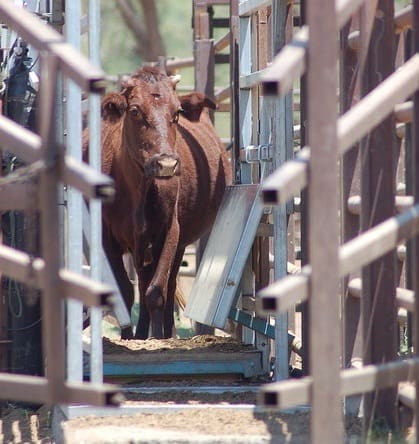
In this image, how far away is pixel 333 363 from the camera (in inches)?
133

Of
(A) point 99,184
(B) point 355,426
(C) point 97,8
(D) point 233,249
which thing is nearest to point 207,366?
(D) point 233,249

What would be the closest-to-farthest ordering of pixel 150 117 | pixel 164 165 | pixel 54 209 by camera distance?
pixel 54 209 → pixel 164 165 → pixel 150 117

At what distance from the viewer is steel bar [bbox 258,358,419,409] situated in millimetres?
3314

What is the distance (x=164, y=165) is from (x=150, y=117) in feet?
1.85

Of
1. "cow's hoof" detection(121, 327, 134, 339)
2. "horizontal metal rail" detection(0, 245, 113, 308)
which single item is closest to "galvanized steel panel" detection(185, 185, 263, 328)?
"cow's hoof" detection(121, 327, 134, 339)

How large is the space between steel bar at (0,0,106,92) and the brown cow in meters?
4.79

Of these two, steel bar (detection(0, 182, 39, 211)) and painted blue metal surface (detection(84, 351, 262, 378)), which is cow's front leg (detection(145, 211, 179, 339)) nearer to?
painted blue metal surface (detection(84, 351, 262, 378))

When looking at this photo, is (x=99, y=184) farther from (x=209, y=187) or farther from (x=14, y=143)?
(x=209, y=187)

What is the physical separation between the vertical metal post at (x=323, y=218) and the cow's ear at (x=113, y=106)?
584 centimetres

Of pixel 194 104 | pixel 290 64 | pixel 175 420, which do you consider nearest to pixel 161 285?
pixel 194 104

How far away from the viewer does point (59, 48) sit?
137 inches

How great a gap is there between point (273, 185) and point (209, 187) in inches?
278

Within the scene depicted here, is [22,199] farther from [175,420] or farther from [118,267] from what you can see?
[118,267]

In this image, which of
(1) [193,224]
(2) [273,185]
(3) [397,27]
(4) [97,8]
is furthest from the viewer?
(1) [193,224]
